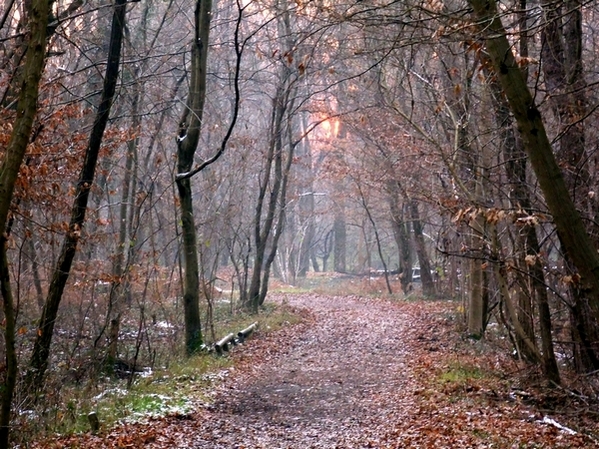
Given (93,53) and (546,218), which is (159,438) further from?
(93,53)

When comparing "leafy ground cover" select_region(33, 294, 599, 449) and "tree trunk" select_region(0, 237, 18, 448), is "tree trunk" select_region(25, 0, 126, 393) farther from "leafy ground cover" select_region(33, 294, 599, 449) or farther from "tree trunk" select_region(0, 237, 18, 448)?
"tree trunk" select_region(0, 237, 18, 448)

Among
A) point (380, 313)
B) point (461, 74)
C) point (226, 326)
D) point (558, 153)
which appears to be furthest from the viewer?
point (380, 313)

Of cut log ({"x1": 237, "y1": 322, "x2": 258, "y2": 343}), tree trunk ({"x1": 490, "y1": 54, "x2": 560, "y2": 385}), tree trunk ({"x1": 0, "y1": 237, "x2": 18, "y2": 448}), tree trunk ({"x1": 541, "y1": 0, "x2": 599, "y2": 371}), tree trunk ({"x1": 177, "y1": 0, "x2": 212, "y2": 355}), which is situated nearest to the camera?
tree trunk ({"x1": 0, "y1": 237, "x2": 18, "y2": 448})

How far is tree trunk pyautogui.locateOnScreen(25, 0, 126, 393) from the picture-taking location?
390 inches

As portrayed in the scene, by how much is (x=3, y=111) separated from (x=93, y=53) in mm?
9251

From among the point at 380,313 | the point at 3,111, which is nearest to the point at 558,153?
the point at 3,111

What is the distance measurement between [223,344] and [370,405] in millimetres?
5045

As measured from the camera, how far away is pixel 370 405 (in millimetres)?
10430

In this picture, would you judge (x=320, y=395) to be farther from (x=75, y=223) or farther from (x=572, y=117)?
(x=572, y=117)

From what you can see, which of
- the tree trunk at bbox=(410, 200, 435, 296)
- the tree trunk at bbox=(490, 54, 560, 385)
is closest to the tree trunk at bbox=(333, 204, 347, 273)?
the tree trunk at bbox=(410, 200, 435, 296)

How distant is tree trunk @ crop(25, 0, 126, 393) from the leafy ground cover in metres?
2.18

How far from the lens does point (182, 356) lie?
1401 cm

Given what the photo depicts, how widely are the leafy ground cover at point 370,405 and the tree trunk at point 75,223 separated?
218 cm

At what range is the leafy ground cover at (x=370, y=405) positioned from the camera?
8084 mm
